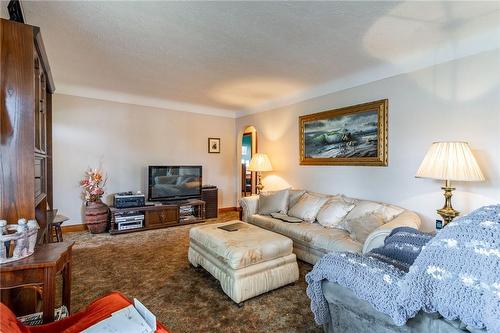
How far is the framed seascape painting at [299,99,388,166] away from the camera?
3223 mm

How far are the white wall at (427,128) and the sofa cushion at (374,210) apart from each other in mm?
288

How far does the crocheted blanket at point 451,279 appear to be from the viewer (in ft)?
2.92

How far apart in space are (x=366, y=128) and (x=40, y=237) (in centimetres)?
361

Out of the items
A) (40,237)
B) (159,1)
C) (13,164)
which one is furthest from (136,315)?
(159,1)

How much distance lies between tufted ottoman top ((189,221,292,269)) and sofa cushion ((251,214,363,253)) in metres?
0.47

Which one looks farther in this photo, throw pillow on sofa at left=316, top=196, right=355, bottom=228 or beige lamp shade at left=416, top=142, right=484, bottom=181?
throw pillow on sofa at left=316, top=196, right=355, bottom=228

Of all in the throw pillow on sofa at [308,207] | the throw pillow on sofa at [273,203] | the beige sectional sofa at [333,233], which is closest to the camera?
the beige sectional sofa at [333,233]

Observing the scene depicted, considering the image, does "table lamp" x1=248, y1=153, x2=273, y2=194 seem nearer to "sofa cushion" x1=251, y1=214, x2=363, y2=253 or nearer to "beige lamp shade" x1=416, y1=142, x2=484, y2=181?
"sofa cushion" x1=251, y1=214, x2=363, y2=253

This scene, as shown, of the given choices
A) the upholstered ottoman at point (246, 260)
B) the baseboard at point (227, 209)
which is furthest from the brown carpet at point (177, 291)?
the baseboard at point (227, 209)

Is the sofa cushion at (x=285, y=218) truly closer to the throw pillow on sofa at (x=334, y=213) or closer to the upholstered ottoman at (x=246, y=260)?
the throw pillow on sofa at (x=334, y=213)

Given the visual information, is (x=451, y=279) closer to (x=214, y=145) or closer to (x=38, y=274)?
(x=38, y=274)

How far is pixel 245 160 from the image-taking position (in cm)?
715

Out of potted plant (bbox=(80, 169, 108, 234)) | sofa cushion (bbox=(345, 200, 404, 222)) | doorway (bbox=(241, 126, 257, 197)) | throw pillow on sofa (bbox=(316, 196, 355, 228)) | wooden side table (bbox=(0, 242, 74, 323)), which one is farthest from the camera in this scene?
doorway (bbox=(241, 126, 257, 197))

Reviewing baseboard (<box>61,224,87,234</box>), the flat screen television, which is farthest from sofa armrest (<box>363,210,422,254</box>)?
A: baseboard (<box>61,224,87,234</box>)
